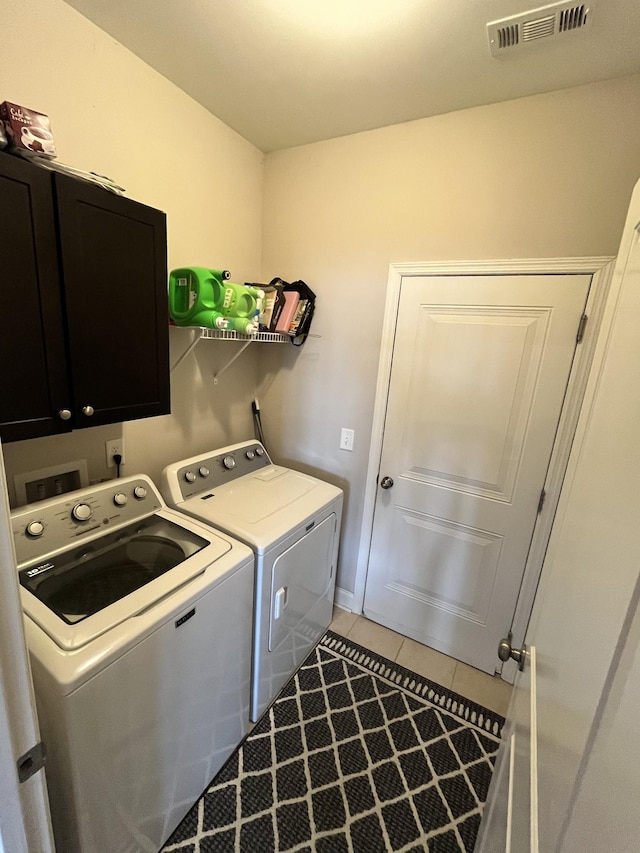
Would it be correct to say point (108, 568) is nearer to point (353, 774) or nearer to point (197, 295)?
point (197, 295)

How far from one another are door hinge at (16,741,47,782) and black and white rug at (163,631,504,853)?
1050 mm

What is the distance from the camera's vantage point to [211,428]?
213cm

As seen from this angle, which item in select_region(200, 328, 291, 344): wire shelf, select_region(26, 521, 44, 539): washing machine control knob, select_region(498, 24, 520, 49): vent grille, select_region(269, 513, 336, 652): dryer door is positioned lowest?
select_region(269, 513, 336, 652): dryer door

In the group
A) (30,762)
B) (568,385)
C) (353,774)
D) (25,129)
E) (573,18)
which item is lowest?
(353,774)

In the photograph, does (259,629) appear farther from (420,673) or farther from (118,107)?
(118,107)

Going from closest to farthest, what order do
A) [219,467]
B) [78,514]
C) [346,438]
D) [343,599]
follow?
[78,514] → [219,467] → [346,438] → [343,599]

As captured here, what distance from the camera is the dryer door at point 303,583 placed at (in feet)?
5.03

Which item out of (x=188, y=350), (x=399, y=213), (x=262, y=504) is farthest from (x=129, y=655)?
(x=399, y=213)

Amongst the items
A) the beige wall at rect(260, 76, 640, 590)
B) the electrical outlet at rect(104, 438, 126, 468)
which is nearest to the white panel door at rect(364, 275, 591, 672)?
the beige wall at rect(260, 76, 640, 590)

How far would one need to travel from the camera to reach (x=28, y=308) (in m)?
1.00

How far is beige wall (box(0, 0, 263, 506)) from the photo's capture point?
1212 mm

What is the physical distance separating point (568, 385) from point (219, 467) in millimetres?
1685

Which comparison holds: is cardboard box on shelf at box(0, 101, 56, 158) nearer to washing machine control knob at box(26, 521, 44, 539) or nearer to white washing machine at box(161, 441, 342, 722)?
washing machine control knob at box(26, 521, 44, 539)

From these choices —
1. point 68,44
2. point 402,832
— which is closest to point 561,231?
point 68,44
